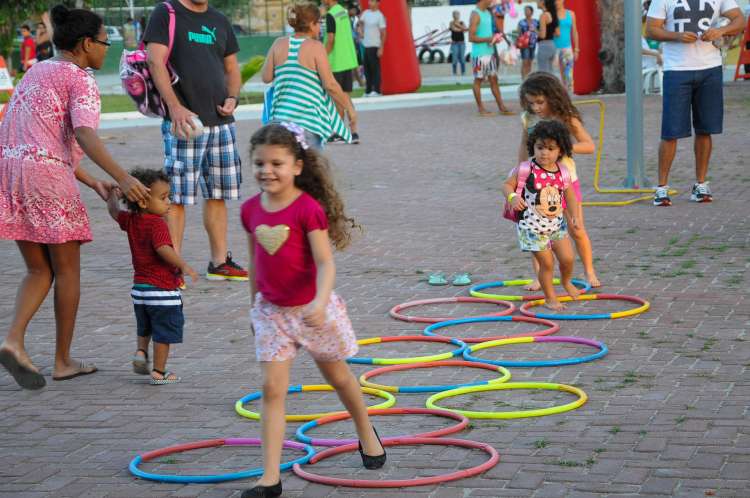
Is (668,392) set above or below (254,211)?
below

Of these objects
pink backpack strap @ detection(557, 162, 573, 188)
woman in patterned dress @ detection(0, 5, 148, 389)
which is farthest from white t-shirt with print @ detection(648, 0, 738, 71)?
woman in patterned dress @ detection(0, 5, 148, 389)

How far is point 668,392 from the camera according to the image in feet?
20.0

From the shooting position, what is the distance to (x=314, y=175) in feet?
16.3

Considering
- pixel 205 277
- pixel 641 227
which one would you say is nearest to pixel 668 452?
pixel 205 277

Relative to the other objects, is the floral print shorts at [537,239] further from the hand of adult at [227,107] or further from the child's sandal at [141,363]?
the child's sandal at [141,363]

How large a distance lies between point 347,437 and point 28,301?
87.4 inches

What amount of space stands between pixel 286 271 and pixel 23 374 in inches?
92.9

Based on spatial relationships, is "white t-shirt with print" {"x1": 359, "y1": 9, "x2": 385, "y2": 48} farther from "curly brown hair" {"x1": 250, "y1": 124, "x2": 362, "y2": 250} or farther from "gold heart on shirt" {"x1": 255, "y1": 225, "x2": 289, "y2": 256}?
"gold heart on shirt" {"x1": 255, "y1": 225, "x2": 289, "y2": 256}

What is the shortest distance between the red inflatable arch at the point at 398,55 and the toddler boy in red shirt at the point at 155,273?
22.1 meters

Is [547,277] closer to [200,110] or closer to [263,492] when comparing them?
[200,110]

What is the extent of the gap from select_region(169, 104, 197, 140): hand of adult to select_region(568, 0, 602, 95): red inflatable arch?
17882 millimetres

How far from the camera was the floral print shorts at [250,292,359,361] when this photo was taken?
4859mm

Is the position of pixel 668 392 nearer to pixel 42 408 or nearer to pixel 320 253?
pixel 320 253

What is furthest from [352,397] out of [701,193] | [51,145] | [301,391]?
[701,193]
